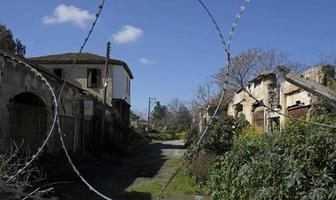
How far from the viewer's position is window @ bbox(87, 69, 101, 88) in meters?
44.2

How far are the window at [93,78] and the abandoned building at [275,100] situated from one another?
21.2 m

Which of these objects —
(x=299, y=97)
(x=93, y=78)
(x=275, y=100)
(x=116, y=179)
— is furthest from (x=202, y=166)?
(x=93, y=78)

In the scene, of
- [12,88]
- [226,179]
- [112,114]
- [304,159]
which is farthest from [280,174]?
[112,114]

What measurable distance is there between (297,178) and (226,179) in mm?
4288

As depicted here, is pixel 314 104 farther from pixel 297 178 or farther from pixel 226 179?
pixel 297 178

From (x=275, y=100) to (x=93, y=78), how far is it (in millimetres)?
28359

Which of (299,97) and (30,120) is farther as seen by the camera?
(30,120)

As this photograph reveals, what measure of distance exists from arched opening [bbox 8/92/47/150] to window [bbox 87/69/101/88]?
22.1 metres

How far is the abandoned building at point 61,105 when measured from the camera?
664 inches

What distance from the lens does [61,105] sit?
22.9 meters

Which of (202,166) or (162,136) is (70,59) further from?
(202,166)

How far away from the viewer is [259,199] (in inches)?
267

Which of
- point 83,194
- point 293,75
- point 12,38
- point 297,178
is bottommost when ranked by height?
point 83,194

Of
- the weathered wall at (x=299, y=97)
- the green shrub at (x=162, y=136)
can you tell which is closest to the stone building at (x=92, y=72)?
the green shrub at (x=162, y=136)
